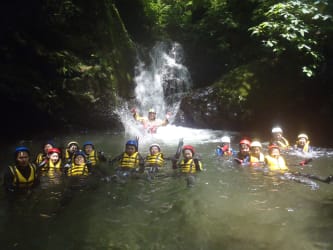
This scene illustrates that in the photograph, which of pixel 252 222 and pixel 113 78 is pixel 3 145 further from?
pixel 252 222

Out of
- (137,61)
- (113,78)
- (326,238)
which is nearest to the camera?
(326,238)

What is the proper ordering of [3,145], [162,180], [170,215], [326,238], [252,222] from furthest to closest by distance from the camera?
[3,145] → [162,180] → [170,215] → [252,222] → [326,238]

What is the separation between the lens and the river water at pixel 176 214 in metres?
4.41

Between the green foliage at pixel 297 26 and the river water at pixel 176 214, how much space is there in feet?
13.9

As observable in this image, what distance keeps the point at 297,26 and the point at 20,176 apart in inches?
340

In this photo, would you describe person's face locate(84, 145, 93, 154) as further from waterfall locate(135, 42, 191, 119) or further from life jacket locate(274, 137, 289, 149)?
waterfall locate(135, 42, 191, 119)

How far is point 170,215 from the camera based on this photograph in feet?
17.4

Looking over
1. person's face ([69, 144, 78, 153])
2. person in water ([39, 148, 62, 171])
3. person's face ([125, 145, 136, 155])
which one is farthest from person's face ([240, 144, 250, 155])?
person in water ([39, 148, 62, 171])

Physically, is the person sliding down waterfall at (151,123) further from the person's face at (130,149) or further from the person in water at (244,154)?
the person in water at (244,154)

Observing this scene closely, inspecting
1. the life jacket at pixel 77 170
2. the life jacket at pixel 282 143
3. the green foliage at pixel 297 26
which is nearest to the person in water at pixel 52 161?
the life jacket at pixel 77 170

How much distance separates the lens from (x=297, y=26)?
10.2 metres

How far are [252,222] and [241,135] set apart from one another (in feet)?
24.9

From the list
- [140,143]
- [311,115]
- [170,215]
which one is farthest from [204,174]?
[311,115]

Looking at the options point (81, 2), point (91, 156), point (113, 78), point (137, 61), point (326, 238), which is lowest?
point (326, 238)
